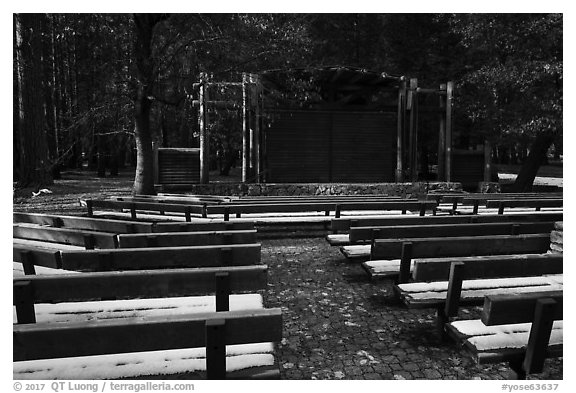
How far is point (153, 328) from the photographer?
7.93 feet

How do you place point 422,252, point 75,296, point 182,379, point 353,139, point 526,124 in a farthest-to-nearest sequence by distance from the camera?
point 353,139 → point 526,124 → point 422,252 → point 75,296 → point 182,379

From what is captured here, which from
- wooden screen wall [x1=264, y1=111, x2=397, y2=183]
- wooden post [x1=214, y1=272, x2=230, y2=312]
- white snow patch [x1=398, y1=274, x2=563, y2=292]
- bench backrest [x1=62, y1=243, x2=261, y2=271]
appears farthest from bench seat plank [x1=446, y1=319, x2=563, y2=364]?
wooden screen wall [x1=264, y1=111, x2=397, y2=183]

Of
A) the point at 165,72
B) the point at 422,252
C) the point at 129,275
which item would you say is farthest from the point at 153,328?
the point at 165,72

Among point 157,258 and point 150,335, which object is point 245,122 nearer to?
point 157,258

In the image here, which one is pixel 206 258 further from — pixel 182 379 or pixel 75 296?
pixel 182 379

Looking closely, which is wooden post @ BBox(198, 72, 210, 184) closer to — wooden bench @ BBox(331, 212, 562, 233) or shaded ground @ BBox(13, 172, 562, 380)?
shaded ground @ BBox(13, 172, 562, 380)

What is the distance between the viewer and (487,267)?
3.88 m

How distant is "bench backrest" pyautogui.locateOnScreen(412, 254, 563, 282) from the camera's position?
3.87 metres

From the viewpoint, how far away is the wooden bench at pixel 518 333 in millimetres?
2869

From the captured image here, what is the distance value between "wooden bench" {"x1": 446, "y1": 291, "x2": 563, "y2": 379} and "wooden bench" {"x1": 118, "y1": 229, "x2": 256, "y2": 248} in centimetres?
284

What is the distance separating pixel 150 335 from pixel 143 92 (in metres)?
12.3

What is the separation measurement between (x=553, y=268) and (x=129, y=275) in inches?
144

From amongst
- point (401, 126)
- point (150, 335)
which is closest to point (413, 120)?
point (401, 126)

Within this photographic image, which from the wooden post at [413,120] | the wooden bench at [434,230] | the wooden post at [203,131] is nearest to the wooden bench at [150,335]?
the wooden bench at [434,230]
